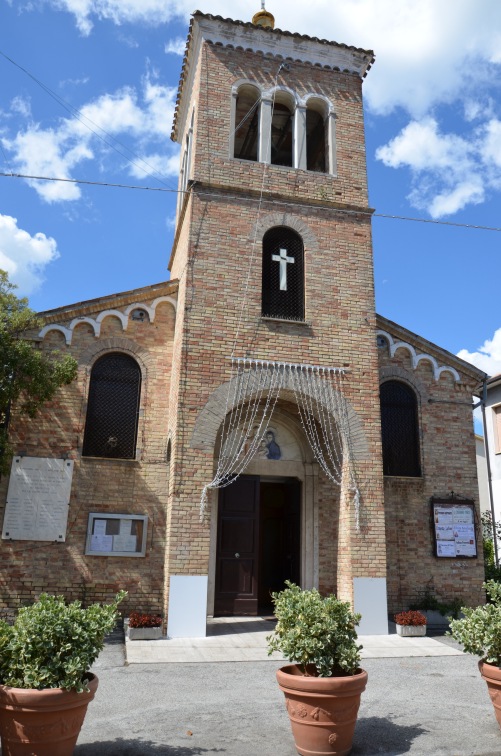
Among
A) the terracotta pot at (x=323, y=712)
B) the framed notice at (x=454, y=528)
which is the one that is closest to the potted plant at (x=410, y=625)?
the framed notice at (x=454, y=528)

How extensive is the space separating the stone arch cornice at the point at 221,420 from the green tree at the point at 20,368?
2516mm

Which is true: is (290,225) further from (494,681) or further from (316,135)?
(494,681)

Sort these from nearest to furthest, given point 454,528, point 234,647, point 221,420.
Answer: point 234,647 < point 221,420 < point 454,528

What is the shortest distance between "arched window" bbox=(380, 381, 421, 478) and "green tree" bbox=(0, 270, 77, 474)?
6768 mm

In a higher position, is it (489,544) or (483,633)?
(489,544)

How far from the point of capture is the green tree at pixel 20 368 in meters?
10.6

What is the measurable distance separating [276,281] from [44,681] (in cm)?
924

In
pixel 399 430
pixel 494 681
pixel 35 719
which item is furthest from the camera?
pixel 399 430

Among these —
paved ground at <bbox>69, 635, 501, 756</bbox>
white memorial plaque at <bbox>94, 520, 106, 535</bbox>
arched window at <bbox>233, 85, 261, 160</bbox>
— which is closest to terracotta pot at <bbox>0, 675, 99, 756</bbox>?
paved ground at <bbox>69, 635, 501, 756</bbox>

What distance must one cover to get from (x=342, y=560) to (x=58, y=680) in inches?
294

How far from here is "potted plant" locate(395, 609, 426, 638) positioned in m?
10.7

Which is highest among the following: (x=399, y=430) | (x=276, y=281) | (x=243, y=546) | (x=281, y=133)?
(x=281, y=133)

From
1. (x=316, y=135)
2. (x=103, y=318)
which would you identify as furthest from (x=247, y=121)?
(x=103, y=318)

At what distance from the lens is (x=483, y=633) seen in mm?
5676
